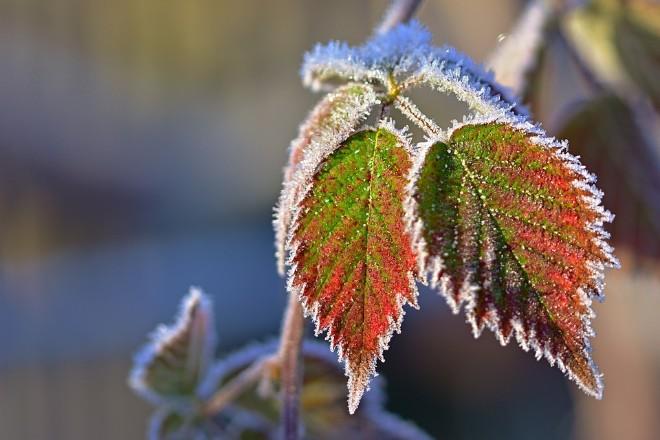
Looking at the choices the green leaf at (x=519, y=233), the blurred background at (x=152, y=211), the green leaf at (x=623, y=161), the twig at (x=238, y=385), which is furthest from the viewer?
the blurred background at (x=152, y=211)

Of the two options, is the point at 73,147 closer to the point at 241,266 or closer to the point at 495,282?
the point at 241,266

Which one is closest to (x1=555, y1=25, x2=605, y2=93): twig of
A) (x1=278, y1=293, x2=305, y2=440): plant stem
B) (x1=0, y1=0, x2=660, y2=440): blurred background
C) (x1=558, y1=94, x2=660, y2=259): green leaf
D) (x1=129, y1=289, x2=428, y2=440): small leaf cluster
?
(x1=558, y1=94, x2=660, y2=259): green leaf

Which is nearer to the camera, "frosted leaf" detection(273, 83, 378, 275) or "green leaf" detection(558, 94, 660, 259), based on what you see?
"frosted leaf" detection(273, 83, 378, 275)

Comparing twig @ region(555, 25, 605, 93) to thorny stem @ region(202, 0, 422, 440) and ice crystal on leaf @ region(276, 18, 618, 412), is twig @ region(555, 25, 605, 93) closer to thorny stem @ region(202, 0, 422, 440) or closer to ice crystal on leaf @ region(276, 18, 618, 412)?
thorny stem @ region(202, 0, 422, 440)

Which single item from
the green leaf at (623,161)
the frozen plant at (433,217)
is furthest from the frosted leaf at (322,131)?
the green leaf at (623,161)

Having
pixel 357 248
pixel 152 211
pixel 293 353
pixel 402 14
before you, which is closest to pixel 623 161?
pixel 402 14

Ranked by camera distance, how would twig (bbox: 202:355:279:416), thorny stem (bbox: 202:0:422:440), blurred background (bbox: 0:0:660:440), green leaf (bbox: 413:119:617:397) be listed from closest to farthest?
green leaf (bbox: 413:119:617:397)
thorny stem (bbox: 202:0:422:440)
twig (bbox: 202:355:279:416)
blurred background (bbox: 0:0:660:440)

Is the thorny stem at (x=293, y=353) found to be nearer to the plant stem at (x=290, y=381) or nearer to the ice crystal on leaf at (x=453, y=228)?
the plant stem at (x=290, y=381)

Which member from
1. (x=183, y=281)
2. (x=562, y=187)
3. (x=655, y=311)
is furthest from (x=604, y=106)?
(x=183, y=281)
